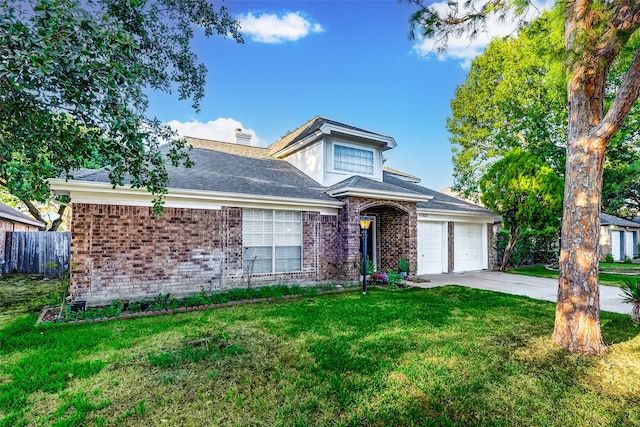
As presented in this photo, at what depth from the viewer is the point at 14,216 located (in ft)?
57.5

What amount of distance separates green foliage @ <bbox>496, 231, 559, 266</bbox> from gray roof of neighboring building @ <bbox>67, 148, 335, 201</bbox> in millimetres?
10501

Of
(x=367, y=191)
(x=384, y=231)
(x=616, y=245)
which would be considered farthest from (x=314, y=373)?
(x=616, y=245)

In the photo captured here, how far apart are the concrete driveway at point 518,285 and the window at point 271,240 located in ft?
14.8

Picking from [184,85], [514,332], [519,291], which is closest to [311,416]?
[514,332]

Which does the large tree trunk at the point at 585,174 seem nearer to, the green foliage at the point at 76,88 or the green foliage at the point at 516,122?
the green foliage at the point at 76,88

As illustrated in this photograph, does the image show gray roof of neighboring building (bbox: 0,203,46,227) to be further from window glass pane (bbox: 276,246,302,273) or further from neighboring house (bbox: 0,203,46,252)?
window glass pane (bbox: 276,246,302,273)

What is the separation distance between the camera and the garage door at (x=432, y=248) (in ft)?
43.2

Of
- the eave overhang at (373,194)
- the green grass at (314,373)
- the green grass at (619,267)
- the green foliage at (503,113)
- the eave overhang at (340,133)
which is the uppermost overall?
A: the green foliage at (503,113)

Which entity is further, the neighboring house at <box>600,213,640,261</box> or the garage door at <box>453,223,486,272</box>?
the neighboring house at <box>600,213,640,261</box>

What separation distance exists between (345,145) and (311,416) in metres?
10.8

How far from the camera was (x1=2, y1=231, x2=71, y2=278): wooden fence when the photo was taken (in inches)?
572

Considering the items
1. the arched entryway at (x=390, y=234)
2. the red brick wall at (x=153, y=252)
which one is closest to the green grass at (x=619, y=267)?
the arched entryway at (x=390, y=234)

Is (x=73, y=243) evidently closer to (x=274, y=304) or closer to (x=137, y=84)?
(x=137, y=84)

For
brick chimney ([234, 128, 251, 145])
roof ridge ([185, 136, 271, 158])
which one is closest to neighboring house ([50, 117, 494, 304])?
roof ridge ([185, 136, 271, 158])
